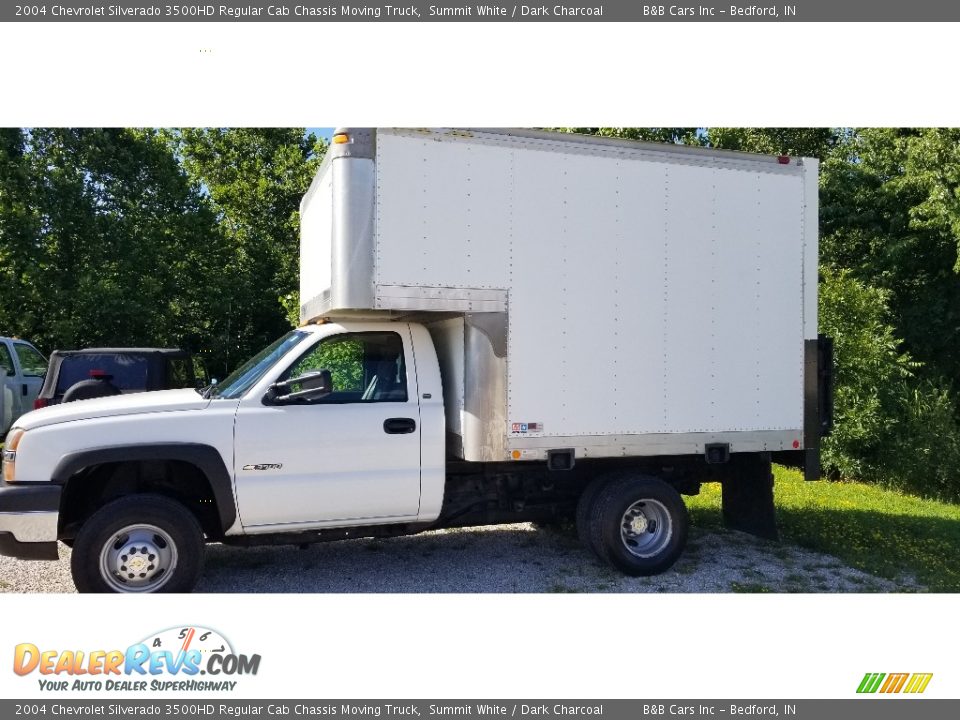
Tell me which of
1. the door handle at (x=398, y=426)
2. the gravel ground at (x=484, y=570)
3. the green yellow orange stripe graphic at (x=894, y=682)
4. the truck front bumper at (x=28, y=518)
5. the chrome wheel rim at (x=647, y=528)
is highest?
the door handle at (x=398, y=426)

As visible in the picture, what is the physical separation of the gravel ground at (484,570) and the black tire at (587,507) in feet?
1.01

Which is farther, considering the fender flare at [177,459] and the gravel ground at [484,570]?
the gravel ground at [484,570]

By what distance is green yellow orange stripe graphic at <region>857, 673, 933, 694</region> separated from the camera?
436cm

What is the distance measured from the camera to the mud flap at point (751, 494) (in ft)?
22.6

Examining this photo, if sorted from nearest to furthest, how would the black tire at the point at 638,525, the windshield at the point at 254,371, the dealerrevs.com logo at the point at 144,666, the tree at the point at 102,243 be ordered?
the dealerrevs.com logo at the point at 144,666 < the windshield at the point at 254,371 < the black tire at the point at 638,525 < the tree at the point at 102,243

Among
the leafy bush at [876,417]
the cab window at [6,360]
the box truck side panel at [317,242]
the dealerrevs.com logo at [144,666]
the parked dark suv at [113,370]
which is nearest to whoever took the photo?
the dealerrevs.com logo at [144,666]

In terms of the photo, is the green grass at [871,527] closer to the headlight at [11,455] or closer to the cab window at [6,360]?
the headlight at [11,455]

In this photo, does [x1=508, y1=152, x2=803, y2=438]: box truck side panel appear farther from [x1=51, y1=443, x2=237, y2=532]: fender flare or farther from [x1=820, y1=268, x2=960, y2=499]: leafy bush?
[x1=820, y1=268, x2=960, y2=499]: leafy bush

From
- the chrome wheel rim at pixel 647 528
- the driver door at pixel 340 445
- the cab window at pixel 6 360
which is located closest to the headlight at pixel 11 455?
the driver door at pixel 340 445

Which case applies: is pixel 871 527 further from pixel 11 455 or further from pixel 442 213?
pixel 11 455

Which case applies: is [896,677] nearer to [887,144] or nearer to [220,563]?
[220,563]

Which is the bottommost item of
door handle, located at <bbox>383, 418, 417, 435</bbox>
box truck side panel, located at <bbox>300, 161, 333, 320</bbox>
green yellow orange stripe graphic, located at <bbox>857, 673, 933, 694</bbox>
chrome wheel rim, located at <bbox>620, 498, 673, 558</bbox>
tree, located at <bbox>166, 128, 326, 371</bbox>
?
green yellow orange stripe graphic, located at <bbox>857, 673, 933, 694</bbox>

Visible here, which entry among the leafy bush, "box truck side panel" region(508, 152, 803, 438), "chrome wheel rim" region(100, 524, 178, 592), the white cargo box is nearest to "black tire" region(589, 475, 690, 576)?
the white cargo box

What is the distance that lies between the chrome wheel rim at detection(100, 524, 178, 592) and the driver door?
0.57 meters
